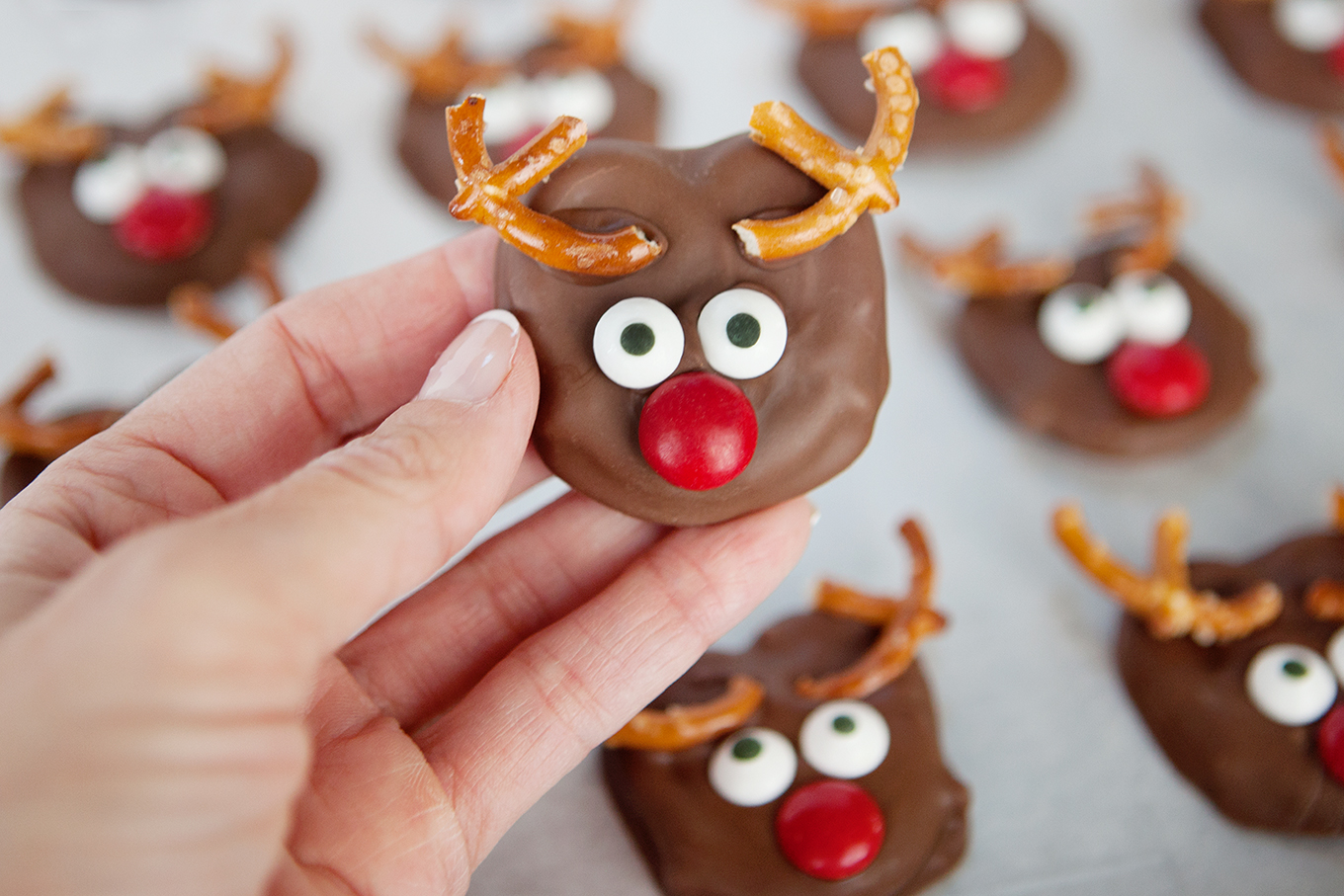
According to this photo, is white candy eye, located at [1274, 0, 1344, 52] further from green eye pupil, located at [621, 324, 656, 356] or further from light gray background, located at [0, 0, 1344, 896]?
green eye pupil, located at [621, 324, 656, 356]

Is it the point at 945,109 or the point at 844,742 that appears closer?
the point at 844,742

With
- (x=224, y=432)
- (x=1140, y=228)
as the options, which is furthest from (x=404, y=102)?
(x=1140, y=228)

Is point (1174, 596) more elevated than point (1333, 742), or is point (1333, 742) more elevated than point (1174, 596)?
point (1174, 596)

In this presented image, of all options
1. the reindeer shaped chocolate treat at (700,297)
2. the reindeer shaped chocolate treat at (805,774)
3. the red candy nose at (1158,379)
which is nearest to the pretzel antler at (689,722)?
the reindeer shaped chocolate treat at (805,774)

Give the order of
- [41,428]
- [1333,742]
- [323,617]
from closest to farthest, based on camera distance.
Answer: [323,617] < [1333,742] < [41,428]

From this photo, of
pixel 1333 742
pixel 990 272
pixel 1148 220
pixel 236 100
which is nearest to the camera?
pixel 1333 742

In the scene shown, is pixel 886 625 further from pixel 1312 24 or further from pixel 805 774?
pixel 1312 24

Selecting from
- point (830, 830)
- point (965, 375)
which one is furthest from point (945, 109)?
point (830, 830)

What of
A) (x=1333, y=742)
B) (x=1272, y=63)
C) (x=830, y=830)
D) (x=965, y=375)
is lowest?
(x=1333, y=742)
